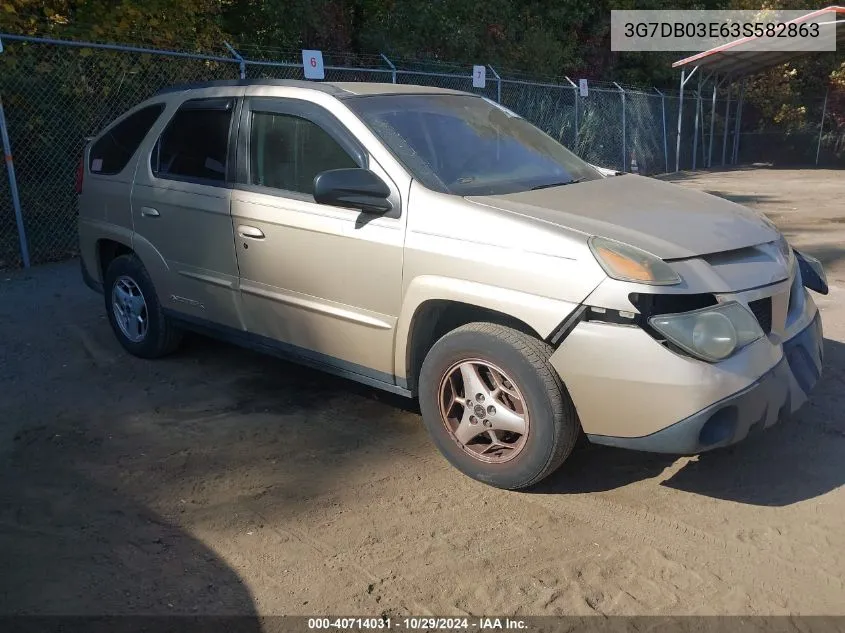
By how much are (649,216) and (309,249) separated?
1.73 meters

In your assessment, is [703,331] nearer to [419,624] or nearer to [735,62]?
[419,624]

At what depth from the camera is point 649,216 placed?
3740 millimetres

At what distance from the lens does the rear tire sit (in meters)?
5.44

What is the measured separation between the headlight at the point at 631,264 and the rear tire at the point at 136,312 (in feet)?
10.6

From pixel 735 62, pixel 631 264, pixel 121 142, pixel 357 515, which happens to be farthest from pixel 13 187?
pixel 735 62

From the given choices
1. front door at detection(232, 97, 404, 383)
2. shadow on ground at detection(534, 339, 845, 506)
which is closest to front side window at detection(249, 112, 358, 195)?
front door at detection(232, 97, 404, 383)

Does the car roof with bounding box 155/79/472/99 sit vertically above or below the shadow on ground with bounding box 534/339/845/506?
above

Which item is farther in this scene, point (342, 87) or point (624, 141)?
point (624, 141)

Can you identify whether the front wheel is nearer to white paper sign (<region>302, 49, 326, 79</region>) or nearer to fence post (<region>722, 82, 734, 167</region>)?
→ white paper sign (<region>302, 49, 326, 79</region>)

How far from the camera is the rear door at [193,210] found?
4754 mm

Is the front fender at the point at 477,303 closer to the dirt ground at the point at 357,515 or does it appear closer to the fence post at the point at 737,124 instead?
the dirt ground at the point at 357,515

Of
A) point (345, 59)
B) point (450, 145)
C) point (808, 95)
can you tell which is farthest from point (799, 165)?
point (450, 145)

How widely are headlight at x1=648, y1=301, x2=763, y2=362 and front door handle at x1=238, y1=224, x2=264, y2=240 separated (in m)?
2.27

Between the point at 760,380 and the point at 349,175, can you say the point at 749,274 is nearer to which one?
the point at 760,380
